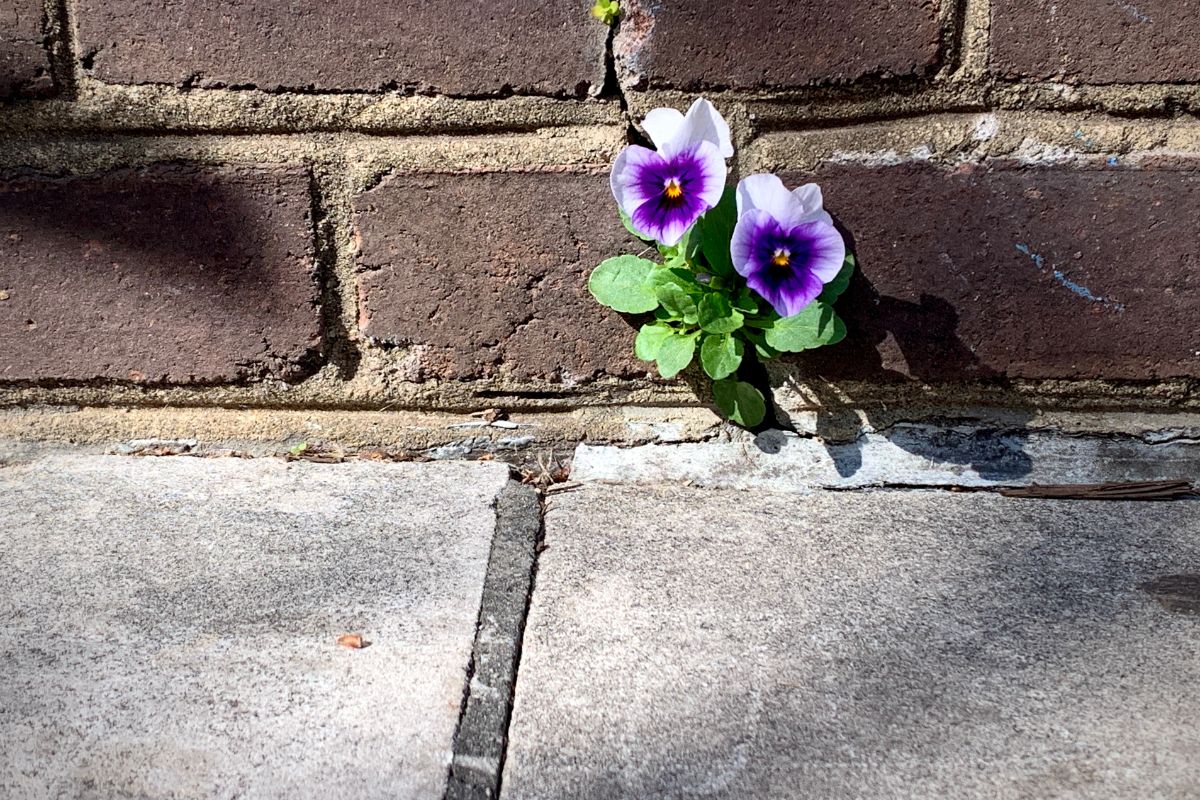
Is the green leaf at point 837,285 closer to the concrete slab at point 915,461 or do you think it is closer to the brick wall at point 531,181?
the brick wall at point 531,181

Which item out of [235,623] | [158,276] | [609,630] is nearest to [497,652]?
[609,630]

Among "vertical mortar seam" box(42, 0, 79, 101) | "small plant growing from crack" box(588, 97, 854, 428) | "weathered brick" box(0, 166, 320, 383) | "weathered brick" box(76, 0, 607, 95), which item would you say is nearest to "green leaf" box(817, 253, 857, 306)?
"small plant growing from crack" box(588, 97, 854, 428)

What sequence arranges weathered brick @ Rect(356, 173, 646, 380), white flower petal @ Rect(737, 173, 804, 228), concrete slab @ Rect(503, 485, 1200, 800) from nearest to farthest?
1. concrete slab @ Rect(503, 485, 1200, 800)
2. white flower petal @ Rect(737, 173, 804, 228)
3. weathered brick @ Rect(356, 173, 646, 380)

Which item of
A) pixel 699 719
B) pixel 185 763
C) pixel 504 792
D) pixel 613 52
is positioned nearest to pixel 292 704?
pixel 185 763

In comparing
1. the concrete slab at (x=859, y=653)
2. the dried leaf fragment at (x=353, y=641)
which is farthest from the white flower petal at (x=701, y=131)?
the dried leaf fragment at (x=353, y=641)

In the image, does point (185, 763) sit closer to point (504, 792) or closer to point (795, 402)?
point (504, 792)

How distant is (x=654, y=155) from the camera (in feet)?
3.24

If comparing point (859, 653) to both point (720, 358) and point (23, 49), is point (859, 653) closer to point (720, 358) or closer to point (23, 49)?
point (720, 358)

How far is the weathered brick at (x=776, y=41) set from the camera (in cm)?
101

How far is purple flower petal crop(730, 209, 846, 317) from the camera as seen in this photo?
98cm

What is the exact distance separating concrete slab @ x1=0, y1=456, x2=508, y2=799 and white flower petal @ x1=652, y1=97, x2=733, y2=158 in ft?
1.35

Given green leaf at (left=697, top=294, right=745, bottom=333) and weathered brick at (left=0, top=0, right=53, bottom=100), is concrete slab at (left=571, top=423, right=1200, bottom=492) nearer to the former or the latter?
green leaf at (left=697, top=294, right=745, bottom=333)

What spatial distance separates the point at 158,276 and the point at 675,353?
60 centimetres

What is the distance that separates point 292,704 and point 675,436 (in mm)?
583
